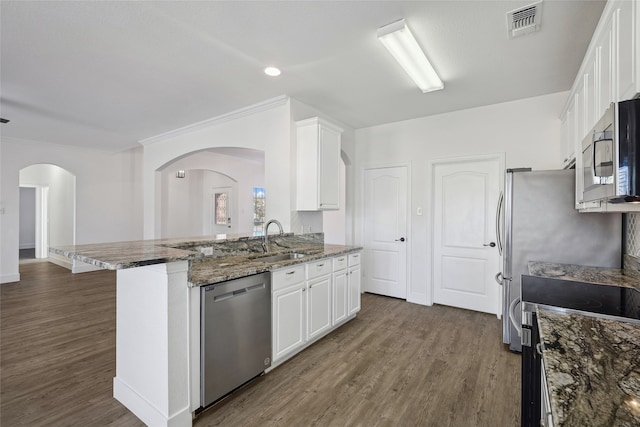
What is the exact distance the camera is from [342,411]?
201 centimetres

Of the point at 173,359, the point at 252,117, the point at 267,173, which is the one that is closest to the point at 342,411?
the point at 173,359

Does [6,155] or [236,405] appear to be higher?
[6,155]

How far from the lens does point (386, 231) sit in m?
4.68

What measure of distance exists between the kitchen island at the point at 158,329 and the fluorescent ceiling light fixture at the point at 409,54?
6.70 ft

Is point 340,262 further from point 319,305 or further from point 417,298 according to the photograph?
point 417,298

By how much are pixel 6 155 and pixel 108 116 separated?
3.06m

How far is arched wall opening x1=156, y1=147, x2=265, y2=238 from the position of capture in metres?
7.56

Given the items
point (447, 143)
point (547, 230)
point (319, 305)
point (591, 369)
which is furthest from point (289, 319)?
point (447, 143)

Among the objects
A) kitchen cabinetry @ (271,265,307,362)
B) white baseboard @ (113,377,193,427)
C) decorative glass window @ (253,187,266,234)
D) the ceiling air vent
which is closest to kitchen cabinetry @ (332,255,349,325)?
kitchen cabinetry @ (271,265,307,362)

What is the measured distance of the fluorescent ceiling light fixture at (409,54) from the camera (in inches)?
85.8

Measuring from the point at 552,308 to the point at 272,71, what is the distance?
2804 millimetres

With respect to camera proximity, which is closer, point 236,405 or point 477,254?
point 236,405

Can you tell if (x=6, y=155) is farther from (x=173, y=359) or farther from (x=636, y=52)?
(x=636, y=52)

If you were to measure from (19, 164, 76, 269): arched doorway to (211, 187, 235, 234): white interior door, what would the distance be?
332 cm
